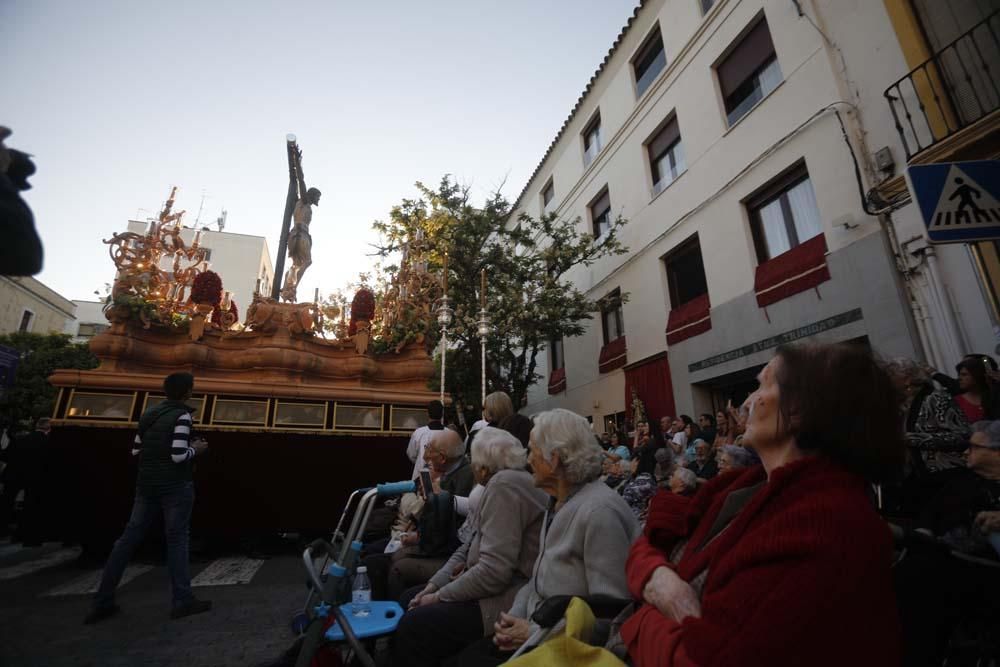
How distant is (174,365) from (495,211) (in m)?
9.29

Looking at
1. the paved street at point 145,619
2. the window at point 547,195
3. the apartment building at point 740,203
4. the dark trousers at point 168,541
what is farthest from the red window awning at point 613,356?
the dark trousers at point 168,541

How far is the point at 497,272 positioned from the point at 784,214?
23.7 feet

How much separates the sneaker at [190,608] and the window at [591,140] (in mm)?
14448

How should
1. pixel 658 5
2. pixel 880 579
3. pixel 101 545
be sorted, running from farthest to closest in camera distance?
pixel 658 5, pixel 101 545, pixel 880 579

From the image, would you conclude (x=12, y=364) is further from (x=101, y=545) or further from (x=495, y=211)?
(x=495, y=211)

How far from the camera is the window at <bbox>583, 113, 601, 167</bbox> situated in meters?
14.8

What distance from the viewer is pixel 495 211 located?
44.6 ft

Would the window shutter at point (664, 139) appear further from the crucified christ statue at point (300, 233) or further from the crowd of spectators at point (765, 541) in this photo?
the crowd of spectators at point (765, 541)

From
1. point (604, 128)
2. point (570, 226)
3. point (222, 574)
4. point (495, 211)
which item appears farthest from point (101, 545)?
point (604, 128)

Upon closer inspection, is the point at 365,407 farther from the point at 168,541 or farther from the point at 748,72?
the point at 748,72

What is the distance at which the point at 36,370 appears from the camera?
700 inches

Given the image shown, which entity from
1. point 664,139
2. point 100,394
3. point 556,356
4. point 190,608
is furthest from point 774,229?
point 100,394

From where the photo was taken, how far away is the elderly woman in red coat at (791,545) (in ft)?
2.92

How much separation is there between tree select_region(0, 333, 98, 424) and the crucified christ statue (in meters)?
13.4
